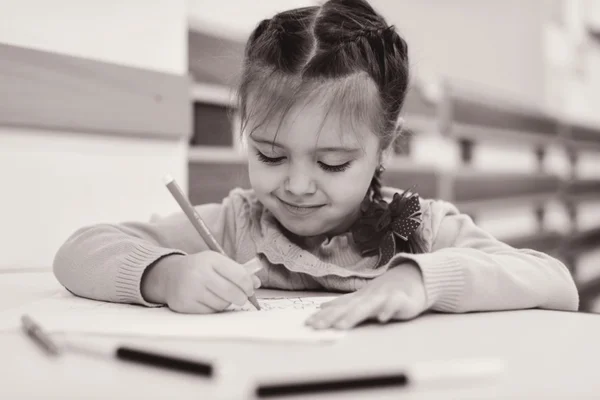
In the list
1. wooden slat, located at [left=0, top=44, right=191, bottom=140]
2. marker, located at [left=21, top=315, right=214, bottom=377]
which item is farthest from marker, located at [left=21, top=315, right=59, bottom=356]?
wooden slat, located at [left=0, top=44, right=191, bottom=140]

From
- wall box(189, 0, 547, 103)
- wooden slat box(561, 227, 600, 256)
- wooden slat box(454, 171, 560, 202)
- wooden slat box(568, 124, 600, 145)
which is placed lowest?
wooden slat box(561, 227, 600, 256)

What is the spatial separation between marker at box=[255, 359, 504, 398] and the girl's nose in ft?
1.35

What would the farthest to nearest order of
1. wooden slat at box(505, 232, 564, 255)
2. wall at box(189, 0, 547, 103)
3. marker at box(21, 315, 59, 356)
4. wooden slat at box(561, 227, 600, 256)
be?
wooden slat at box(561, 227, 600, 256), wooden slat at box(505, 232, 564, 255), wall at box(189, 0, 547, 103), marker at box(21, 315, 59, 356)

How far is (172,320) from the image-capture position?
61 centimetres

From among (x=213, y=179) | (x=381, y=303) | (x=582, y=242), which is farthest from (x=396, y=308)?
(x=582, y=242)

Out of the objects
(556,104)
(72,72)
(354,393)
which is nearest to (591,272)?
(556,104)

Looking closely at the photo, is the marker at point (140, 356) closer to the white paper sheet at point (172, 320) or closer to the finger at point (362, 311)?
the white paper sheet at point (172, 320)

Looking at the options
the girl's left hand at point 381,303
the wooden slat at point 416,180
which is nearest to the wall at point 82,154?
the girl's left hand at point 381,303

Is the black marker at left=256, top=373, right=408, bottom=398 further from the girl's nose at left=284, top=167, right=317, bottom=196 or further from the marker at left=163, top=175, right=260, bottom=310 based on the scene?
the girl's nose at left=284, top=167, right=317, bottom=196

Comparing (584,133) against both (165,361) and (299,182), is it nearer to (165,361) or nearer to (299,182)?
(299,182)

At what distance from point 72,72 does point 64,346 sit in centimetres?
77

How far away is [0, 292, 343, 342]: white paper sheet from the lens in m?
0.53

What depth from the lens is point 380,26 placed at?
3.00 ft

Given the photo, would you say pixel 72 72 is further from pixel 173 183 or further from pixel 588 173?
pixel 588 173
